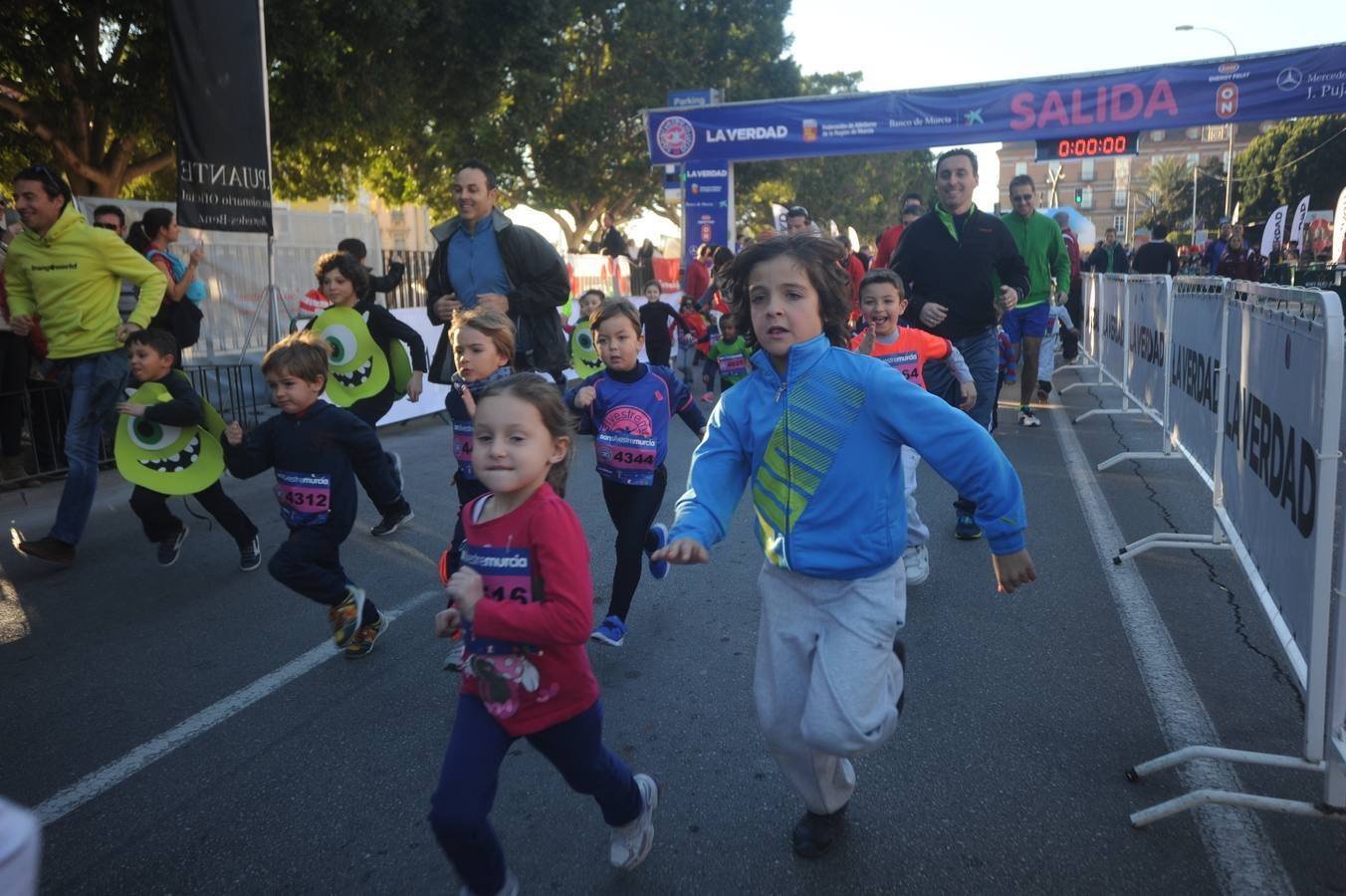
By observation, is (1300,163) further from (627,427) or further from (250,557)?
(250,557)

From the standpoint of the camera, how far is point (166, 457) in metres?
6.03

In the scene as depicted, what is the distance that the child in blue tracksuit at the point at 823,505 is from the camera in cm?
271

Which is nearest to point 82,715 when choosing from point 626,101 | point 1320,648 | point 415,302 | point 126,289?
point 1320,648

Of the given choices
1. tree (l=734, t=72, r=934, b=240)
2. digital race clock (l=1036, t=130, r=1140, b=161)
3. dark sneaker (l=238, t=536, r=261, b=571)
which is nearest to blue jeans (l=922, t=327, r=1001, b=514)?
dark sneaker (l=238, t=536, r=261, b=571)

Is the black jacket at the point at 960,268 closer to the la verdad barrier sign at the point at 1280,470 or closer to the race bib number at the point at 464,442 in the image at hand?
the la verdad barrier sign at the point at 1280,470

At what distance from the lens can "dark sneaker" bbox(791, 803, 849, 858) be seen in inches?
117

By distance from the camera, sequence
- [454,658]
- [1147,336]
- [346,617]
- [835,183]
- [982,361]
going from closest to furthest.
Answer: [454,658], [346,617], [982,361], [1147,336], [835,183]

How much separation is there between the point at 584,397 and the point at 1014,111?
18.4 metres

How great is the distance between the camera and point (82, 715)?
4.17 meters

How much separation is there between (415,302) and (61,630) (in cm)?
1083

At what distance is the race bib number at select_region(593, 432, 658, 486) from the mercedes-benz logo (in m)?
19.2

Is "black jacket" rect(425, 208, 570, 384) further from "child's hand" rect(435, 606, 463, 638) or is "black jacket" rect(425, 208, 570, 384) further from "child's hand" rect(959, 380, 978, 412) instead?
"child's hand" rect(435, 606, 463, 638)

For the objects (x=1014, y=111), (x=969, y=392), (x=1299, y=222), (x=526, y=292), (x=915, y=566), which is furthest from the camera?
(x=1299, y=222)

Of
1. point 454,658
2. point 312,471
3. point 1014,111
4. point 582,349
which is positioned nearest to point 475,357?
point 312,471
